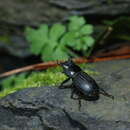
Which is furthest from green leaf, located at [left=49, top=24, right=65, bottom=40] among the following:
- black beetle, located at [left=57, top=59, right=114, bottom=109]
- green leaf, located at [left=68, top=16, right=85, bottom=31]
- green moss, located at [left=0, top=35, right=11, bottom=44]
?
green moss, located at [left=0, top=35, right=11, bottom=44]

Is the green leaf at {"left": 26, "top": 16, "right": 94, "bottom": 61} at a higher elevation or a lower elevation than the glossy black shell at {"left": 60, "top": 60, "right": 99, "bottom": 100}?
higher

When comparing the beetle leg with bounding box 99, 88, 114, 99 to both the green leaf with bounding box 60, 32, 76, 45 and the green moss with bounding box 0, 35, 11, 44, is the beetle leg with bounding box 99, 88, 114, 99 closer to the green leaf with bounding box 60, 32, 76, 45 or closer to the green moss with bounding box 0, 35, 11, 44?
the green leaf with bounding box 60, 32, 76, 45

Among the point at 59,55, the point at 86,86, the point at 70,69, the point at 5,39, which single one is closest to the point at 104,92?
the point at 86,86

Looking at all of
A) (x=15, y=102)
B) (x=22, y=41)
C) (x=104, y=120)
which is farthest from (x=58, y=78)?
(x=22, y=41)

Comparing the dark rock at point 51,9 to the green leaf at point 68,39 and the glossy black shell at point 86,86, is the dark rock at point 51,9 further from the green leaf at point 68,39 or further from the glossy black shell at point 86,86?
the glossy black shell at point 86,86

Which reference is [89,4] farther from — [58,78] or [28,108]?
[28,108]

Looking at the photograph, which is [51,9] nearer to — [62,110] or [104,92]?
[104,92]
